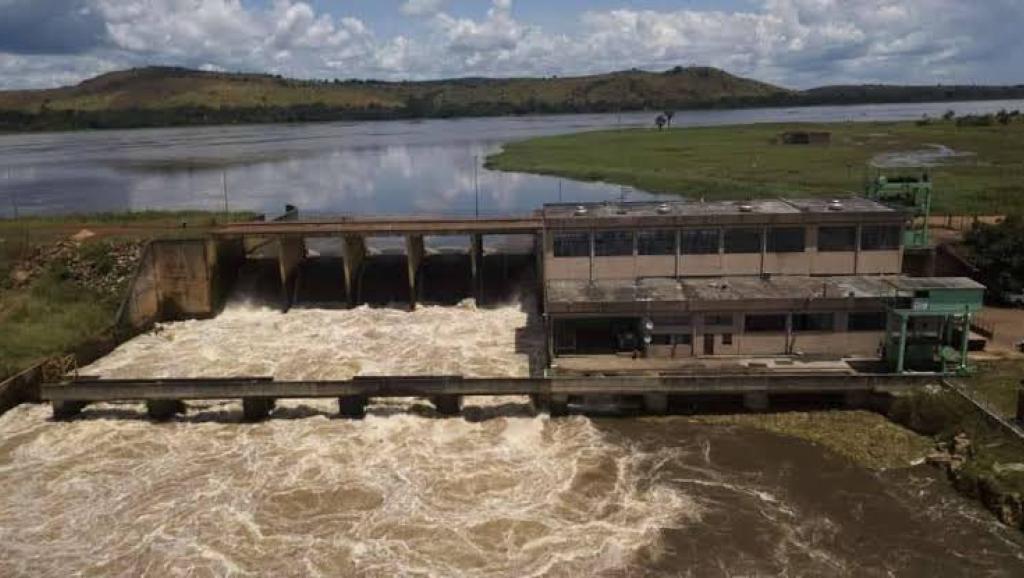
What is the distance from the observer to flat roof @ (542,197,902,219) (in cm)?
3788

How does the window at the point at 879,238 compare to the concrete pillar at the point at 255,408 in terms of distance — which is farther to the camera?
the window at the point at 879,238

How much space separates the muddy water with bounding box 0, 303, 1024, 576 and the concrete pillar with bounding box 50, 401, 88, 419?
2.65ft

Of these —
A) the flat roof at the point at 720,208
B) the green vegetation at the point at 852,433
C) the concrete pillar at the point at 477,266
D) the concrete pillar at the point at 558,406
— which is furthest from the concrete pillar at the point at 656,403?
the concrete pillar at the point at 477,266

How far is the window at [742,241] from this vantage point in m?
37.4

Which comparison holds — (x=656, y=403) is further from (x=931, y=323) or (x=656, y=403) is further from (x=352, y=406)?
(x=352, y=406)

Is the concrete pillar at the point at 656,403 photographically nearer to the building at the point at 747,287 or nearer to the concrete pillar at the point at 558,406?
the building at the point at 747,287

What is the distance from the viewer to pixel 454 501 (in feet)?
83.9

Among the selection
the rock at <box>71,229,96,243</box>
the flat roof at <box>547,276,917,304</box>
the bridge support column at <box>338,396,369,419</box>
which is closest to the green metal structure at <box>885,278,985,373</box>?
the flat roof at <box>547,276,917,304</box>

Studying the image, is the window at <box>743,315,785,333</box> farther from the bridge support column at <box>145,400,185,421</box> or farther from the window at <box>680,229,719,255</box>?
the bridge support column at <box>145,400,185,421</box>

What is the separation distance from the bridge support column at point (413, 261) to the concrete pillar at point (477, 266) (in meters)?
3.48

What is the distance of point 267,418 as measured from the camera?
1283 inches

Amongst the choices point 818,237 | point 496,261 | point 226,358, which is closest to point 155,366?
point 226,358

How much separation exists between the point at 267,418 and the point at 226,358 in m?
8.95

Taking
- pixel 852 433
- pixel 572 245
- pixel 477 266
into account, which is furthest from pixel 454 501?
pixel 477 266
